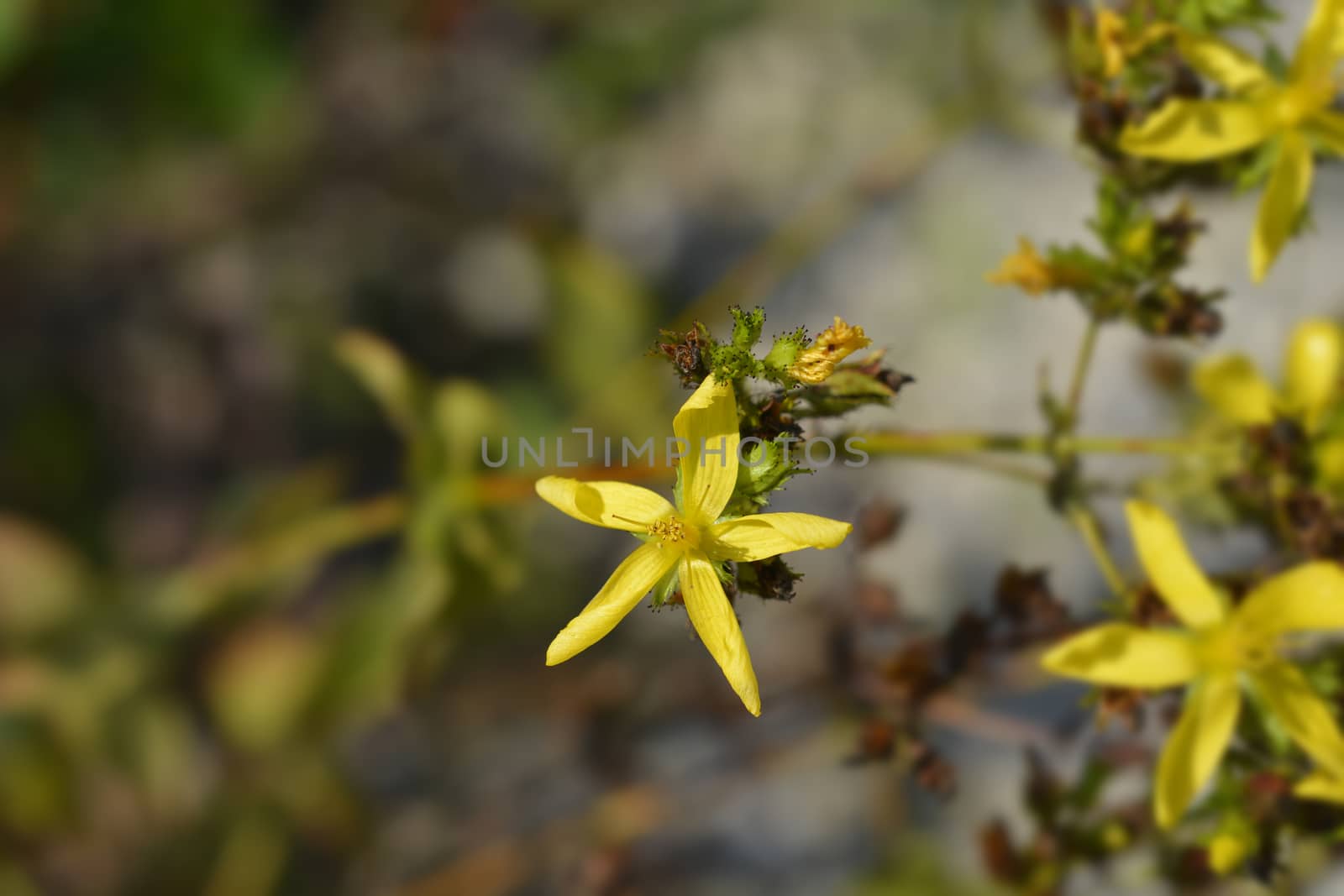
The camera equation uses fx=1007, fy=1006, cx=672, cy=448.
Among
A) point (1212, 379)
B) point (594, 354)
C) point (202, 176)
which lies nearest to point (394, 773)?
point (594, 354)

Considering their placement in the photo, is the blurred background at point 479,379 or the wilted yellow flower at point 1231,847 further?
the blurred background at point 479,379

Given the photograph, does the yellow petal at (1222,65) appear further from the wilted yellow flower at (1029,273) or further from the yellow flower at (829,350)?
the yellow flower at (829,350)

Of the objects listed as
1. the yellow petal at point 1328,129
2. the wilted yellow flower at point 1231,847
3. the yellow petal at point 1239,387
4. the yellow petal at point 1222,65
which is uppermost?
the yellow petal at point 1222,65

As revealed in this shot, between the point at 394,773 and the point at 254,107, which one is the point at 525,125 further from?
the point at 394,773

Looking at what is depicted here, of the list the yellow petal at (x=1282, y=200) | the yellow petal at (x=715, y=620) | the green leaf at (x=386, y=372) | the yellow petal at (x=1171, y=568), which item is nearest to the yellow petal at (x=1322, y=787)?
the yellow petal at (x=1171, y=568)

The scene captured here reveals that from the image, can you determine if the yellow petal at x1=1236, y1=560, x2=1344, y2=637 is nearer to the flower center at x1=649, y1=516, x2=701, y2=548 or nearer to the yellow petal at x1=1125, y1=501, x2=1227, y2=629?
the yellow petal at x1=1125, y1=501, x2=1227, y2=629

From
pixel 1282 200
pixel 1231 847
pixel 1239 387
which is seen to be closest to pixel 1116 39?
pixel 1282 200
